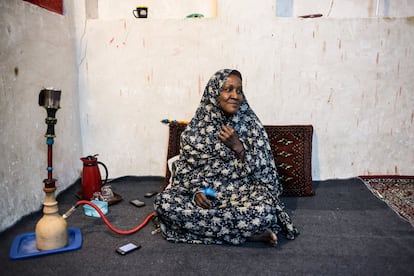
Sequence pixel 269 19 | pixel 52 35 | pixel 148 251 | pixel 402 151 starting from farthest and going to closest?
pixel 402 151, pixel 269 19, pixel 52 35, pixel 148 251

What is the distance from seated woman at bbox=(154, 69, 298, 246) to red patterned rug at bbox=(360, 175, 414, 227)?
36.8 inches

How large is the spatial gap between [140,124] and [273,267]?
6.00ft

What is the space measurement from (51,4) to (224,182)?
6.15 feet

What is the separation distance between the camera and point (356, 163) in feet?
10.1

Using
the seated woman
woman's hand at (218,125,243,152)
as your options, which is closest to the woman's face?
the seated woman

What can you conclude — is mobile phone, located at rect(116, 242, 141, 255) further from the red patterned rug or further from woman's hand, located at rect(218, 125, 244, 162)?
the red patterned rug

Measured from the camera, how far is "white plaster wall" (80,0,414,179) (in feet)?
9.53

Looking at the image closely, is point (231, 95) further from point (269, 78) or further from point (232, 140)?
point (269, 78)

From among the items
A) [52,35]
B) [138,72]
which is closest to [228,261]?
[138,72]

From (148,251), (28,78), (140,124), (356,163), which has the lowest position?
(148,251)

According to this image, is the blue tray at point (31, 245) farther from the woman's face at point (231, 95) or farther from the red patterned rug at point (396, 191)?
the red patterned rug at point (396, 191)

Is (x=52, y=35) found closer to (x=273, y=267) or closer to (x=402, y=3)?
(x=273, y=267)

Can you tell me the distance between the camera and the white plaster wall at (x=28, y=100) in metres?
2.05

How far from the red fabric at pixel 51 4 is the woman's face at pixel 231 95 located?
1450mm
